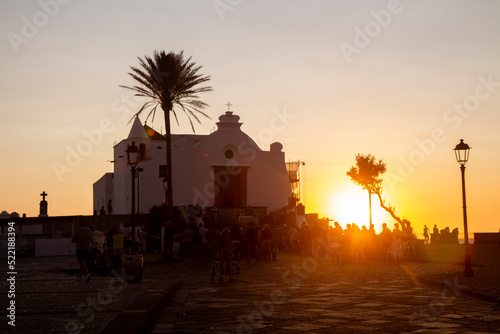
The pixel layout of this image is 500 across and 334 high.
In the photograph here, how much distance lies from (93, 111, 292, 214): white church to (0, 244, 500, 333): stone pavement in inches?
1405

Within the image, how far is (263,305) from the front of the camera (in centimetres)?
1307

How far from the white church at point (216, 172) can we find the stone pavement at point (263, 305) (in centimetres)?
3568

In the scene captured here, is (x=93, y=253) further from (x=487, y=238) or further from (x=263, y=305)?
(x=487, y=238)

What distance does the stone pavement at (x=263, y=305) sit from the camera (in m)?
10.0

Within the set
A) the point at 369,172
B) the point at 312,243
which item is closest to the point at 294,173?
the point at 369,172

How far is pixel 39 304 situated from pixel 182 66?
85.8 feet

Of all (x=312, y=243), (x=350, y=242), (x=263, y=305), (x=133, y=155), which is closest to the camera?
(x=263, y=305)

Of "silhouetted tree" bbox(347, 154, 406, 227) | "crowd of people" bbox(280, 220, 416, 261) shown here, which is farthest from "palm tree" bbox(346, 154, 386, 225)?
"crowd of people" bbox(280, 220, 416, 261)

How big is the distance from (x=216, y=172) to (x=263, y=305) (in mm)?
45735

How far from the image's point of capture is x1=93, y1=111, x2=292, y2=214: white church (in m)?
57.0

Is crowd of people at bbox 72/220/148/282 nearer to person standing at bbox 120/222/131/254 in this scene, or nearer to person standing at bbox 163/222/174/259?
person standing at bbox 120/222/131/254

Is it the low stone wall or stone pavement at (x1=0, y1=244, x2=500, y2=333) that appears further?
the low stone wall

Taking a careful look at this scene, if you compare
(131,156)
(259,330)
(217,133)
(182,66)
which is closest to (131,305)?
(259,330)

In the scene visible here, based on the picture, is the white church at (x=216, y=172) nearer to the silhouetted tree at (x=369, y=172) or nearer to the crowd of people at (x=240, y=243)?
the silhouetted tree at (x=369, y=172)
